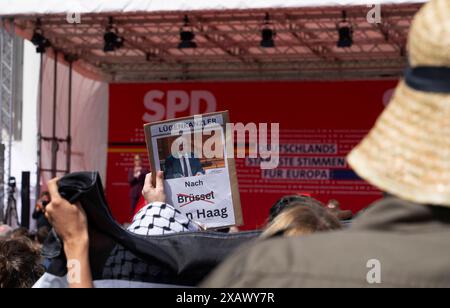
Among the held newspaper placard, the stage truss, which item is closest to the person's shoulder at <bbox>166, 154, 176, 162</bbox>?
the held newspaper placard

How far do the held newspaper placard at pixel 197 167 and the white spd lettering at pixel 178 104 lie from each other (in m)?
12.3

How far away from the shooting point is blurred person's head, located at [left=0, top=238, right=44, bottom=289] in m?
2.92

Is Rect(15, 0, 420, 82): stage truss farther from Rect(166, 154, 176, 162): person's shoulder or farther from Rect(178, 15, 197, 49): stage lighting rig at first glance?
Rect(166, 154, 176, 162): person's shoulder

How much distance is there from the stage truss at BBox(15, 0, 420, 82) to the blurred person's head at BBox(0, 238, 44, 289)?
30.8ft

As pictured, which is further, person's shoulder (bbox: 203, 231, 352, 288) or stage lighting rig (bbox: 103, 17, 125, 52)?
stage lighting rig (bbox: 103, 17, 125, 52)

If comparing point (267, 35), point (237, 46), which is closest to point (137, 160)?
point (237, 46)

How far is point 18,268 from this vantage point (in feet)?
9.68

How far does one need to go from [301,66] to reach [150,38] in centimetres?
288

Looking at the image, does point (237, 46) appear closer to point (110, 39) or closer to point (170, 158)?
point (110, 39)

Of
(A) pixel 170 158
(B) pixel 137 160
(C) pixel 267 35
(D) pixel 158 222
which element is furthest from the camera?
(B) pixel 137 160

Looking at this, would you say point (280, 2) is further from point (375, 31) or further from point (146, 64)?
point (146, 64)

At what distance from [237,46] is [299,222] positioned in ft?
42.7

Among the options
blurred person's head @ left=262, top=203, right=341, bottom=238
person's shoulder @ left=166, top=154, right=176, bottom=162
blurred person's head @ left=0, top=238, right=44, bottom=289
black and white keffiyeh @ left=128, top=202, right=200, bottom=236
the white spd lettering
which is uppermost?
the white spd lettering

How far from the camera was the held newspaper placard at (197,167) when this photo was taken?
3.18 metres
